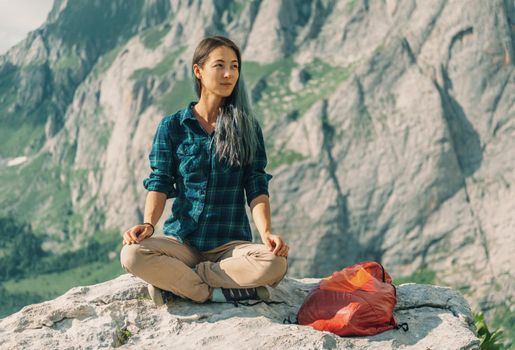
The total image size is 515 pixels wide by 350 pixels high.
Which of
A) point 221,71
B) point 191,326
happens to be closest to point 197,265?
point 191,326

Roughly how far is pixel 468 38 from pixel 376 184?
53059mm

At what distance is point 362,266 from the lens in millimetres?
11477

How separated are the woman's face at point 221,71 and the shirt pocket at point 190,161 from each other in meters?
1.04

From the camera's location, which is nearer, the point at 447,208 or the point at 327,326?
the point at 327,326

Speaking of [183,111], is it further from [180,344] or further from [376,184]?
[376,184]

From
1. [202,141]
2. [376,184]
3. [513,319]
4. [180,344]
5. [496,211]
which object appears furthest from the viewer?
[376,184]

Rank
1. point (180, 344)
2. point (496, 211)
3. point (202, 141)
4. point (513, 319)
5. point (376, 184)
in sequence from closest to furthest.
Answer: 1. point (180, 344)
2. point (202, 141)
3. point (513, 319)
4. point (496, 211)
5. point (376, 184)

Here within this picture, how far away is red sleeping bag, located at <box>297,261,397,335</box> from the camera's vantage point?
10133 mm

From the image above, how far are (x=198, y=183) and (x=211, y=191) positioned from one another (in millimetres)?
256

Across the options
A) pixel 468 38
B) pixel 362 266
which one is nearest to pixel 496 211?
pixel 468 38

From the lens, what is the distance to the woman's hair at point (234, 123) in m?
10.7

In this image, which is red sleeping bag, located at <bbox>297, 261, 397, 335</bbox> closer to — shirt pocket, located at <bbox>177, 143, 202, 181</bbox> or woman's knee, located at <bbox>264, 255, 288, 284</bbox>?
woman's knee, located at <bbox>264, 255, 288, 284</bbox>

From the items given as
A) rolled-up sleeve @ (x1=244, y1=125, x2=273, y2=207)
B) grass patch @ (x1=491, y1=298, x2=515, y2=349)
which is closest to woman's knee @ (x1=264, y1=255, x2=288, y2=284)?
rolled-up sleeve @ (x1=244, y1=125, x2=273, y2=207)

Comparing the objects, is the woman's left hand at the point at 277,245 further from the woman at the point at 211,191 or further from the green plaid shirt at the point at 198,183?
the green plaid shirt at the point at 198,183
